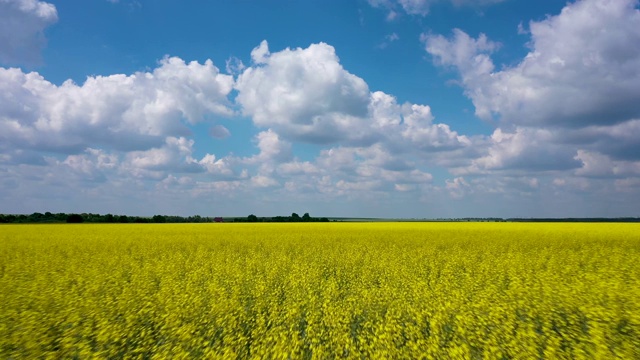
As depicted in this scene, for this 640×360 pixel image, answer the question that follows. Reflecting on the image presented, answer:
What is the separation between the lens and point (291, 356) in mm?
4836

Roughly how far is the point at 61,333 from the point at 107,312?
2.74ft

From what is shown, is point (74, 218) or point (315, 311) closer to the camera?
point (315, 311)

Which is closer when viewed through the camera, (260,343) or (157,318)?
(260,343)

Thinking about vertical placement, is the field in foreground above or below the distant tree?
below

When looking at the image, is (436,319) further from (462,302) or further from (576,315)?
(576,315)

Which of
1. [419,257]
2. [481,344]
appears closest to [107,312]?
[481,344]

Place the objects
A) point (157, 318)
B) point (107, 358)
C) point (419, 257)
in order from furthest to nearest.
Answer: point (419, 257), point (157, 318), point (107, 358)

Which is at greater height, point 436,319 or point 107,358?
point 436,319

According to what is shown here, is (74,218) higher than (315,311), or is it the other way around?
(74,218)

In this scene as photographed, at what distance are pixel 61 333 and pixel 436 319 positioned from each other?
676 centimetres

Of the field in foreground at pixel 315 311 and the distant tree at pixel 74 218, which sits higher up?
the distant tree at pixel 74 218

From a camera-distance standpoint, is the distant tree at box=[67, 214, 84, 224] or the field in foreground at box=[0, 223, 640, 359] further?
the distant tree at box=[67, 214, 84, 224]

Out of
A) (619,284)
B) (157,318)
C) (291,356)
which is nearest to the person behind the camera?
(291,356)

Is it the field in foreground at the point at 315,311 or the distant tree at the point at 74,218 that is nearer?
the field in foreground at the point at 315,311
